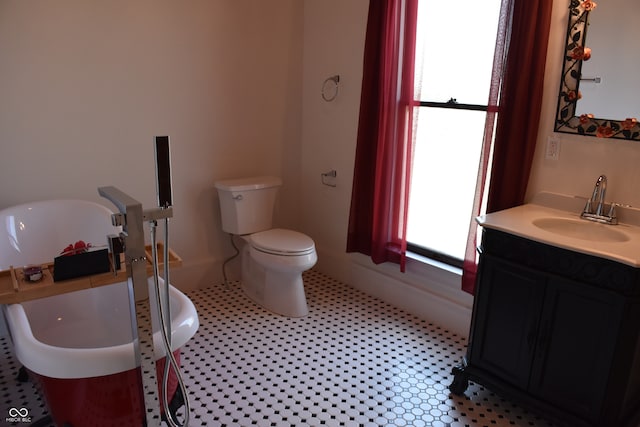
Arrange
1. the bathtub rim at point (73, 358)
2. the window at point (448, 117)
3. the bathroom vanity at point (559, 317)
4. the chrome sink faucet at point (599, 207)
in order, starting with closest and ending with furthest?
the bathtub rim at point (73, 358) → the bathroom vanity at point (559, 317) → the chrome sink faucet at point (599, 207) → the window at point (448, 117)

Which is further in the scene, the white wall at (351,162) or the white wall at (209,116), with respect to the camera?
the white wall at (209,116)

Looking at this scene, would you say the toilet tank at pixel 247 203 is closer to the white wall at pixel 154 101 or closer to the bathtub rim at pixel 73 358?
the white wall at pixel 154 101

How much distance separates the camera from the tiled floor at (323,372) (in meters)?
2.30

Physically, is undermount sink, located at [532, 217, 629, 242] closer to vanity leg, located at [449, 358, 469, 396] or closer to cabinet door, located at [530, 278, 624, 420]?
cabinet door, located at [530, 278, 624, 420]

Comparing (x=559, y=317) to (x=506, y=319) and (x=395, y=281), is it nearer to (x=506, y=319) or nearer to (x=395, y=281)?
(x=506, y=319)

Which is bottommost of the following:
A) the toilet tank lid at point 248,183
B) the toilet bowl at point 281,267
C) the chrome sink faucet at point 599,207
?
the toilet bowl at point 281,267

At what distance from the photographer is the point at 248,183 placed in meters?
3.42

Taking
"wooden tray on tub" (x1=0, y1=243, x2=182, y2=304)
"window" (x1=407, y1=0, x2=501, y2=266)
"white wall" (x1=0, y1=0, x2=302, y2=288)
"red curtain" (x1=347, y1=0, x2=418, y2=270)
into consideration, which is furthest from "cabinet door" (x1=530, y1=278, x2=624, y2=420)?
"white wall" (x1=0, y1=0, x2=302, y2=288)

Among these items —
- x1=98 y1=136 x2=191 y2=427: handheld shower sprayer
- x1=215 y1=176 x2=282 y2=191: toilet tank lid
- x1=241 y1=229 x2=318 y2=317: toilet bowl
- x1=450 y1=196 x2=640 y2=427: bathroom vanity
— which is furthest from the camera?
x1=215 y1=176 x2=282 y2=191: toilet tank lid

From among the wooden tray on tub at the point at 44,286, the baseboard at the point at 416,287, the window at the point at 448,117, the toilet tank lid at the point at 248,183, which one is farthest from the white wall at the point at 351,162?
the wooden tray on tub at the point at 44,286

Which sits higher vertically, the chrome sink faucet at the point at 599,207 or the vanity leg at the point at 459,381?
the chrome sink faucet at the point at 599,207

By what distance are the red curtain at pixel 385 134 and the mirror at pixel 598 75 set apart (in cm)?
88

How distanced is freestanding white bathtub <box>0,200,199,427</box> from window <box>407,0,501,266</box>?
173 cm

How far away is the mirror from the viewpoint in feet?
7.14
